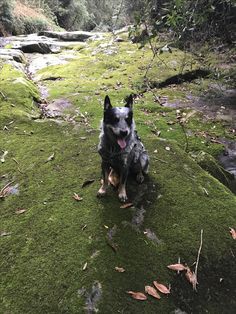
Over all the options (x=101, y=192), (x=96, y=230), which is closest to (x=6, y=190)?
(x=101, y=192)

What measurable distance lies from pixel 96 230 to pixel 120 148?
977 millimetres

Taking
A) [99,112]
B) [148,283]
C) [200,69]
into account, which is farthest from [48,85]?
[148,283]

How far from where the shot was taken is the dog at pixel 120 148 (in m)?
3.67

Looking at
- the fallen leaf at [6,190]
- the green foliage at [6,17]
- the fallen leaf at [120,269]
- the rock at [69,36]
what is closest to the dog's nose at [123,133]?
the fallen leaf at [120,269]

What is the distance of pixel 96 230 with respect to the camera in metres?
3.70

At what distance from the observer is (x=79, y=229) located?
3723 millimetres

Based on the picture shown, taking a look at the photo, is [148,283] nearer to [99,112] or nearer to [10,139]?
[10,139]

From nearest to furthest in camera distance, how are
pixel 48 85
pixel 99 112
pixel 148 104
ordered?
pixel 99 112, pixel 148 104, pixel 48 85

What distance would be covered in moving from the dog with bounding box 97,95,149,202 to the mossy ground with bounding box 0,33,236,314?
0.65 ft

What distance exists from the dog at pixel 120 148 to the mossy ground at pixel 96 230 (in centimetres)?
20

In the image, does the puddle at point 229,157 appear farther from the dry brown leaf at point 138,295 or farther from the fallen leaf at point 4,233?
the fallen leaf at point 4,233

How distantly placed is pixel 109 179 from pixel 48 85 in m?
7.96

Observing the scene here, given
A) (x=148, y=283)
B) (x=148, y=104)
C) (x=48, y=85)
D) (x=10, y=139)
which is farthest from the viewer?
(x=48, y=85)

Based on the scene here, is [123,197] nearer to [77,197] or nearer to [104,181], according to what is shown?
[104,181]
